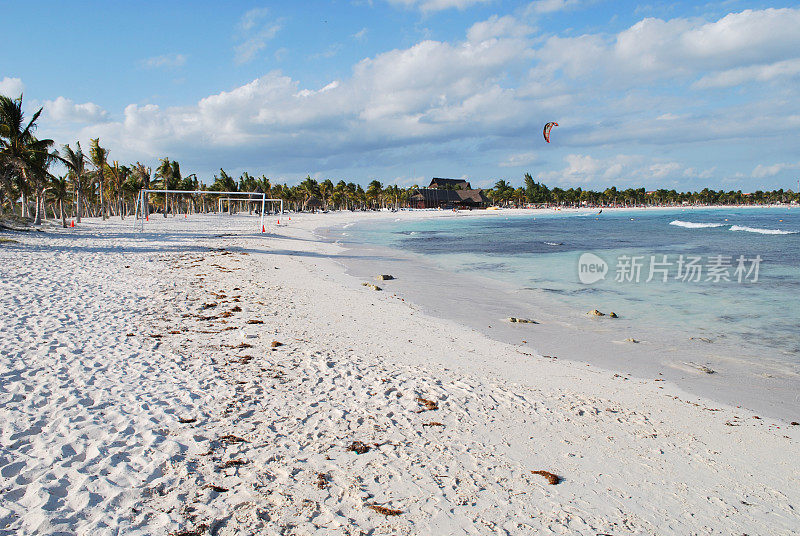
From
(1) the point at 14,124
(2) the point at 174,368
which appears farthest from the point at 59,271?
(1) the point at 14,124

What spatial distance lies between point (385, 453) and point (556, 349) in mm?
4999

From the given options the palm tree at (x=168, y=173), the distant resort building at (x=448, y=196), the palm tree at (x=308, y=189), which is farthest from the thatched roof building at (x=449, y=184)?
the palm tree at (x=168, y=173)

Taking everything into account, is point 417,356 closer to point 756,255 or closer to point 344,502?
point 344,502

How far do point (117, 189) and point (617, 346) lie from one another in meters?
59.1

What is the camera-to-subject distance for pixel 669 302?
42.2 ft

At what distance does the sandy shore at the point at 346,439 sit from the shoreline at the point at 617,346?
60 cm

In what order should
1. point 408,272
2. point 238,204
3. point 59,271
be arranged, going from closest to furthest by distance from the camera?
point 59,271, point 408,272, point 238,204

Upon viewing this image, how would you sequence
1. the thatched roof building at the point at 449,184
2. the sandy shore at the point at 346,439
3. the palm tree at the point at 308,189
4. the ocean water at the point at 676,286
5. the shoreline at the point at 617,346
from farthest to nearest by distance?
the thatched roof building at the point at 449,184, the palm tree at the point at 308,189, the ocean water at the point at 676,286, the shoreline at the point at 617,346, the sandy shore at the point at 346,439

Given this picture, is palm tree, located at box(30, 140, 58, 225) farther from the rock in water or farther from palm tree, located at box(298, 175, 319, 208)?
palm tree, located at box(298, 175, 319, 208)

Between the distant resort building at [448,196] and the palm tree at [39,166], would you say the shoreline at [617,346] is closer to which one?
the palm tree at [39,166]

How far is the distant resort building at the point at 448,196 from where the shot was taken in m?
128

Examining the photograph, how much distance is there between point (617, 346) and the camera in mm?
8562

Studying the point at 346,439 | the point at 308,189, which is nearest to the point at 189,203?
the point at 308,189

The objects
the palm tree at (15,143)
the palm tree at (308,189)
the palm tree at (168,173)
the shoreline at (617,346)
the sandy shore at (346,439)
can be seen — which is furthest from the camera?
the palm tree at (308,189)
